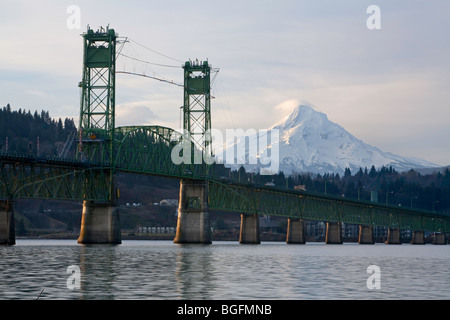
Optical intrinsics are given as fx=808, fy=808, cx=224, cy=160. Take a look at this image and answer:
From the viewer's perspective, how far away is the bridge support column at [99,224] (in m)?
149

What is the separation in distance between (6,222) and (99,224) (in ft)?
77.8

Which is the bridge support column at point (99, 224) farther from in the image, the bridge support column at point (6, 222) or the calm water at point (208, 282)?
the calm water at point (208, 282)

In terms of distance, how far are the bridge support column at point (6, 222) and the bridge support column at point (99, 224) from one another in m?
20.2

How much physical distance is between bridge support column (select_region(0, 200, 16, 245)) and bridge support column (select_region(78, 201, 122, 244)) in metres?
20.2

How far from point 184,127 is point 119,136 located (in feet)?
89.1

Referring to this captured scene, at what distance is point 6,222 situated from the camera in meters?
130

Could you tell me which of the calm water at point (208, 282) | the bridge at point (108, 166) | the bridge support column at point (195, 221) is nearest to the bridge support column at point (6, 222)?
the bridge at point (108, 166)

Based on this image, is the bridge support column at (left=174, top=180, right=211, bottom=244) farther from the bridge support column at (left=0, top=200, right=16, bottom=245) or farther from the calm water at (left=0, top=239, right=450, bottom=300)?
the calm water at (left=0, top=239, right=450, bottom=300)

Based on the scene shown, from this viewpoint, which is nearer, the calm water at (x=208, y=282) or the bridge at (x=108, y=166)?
the calm water at (x=208, y=282)

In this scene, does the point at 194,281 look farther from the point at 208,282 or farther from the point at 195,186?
the point at 195,186

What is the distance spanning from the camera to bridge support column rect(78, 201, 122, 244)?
149 metres
